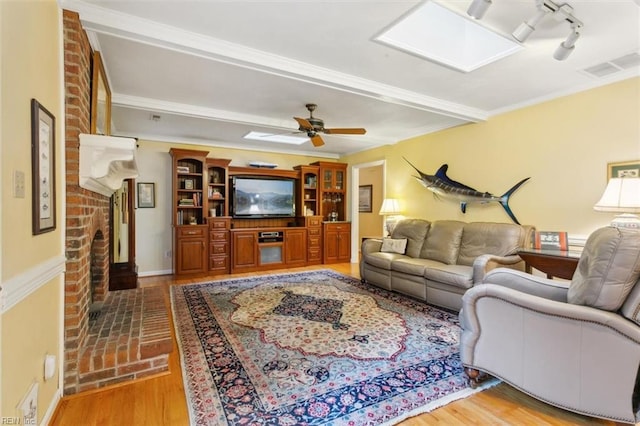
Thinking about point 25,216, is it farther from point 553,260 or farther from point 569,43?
point 553,260

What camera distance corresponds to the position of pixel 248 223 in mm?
6023

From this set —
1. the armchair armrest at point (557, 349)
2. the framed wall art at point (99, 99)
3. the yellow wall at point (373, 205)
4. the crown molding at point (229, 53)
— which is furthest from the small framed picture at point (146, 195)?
the armchair armrest at point (557, 349)

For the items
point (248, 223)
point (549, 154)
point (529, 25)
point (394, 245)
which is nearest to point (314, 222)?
point (248, 223)

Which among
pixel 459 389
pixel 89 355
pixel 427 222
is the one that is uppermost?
pixel 427 222

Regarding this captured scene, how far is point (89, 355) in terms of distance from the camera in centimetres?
197

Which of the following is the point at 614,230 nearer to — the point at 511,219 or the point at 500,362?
the point at 500,362

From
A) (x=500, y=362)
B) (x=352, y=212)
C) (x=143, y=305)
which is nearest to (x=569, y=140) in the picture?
(x=500, y=362)

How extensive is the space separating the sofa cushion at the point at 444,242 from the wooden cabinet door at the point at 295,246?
8.02 feet

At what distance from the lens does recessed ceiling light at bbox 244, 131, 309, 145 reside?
515 centimetres

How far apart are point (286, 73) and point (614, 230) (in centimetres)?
252

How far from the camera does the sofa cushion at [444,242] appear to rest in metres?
3.96

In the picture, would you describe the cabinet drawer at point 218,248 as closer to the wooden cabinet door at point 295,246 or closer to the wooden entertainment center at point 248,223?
the wooden entertainment center at point 248,223

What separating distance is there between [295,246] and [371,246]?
180 cm

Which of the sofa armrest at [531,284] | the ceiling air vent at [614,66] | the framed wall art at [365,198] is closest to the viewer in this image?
the sofa armrest at [531,284]
